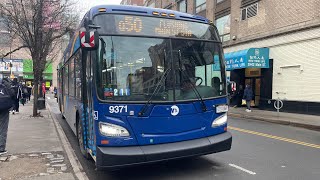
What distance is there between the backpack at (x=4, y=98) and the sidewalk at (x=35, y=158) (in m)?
1.14

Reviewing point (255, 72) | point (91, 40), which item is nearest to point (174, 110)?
point (91, 40)

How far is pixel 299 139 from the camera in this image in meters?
9.71

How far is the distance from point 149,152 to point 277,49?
16.3 metres

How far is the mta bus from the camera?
4.87 metres

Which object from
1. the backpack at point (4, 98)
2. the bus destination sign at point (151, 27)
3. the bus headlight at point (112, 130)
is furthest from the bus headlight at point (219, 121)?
the backpack at point (4, 98)

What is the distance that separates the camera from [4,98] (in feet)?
22.1

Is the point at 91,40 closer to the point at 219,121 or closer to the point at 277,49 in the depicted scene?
the point at 219,121

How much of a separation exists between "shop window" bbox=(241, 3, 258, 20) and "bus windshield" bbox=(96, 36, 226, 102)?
16933 mm

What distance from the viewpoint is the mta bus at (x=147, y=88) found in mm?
4867

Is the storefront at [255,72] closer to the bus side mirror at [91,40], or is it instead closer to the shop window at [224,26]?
the shop window at [224,26]

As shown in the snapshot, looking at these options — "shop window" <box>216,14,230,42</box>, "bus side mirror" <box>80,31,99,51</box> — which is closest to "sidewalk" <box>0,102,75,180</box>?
"bus side mirror" <box>80,31,99,51</box>

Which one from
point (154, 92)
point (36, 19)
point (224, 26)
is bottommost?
point (154, 92)

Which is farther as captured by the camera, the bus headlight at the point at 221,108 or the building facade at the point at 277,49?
the building facade at the point at 277,49

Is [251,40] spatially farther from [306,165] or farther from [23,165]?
[23,165]
